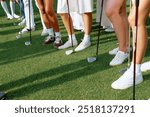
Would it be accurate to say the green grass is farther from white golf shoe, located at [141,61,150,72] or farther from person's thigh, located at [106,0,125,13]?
person's thigh, located at [106,0,125,13]

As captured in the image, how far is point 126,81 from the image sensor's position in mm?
4699

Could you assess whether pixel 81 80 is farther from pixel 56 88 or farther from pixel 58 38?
pixel 58 38

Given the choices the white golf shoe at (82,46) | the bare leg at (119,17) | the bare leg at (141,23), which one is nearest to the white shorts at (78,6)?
the white golf shoe at (82,46)

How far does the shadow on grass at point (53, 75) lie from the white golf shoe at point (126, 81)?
652mm

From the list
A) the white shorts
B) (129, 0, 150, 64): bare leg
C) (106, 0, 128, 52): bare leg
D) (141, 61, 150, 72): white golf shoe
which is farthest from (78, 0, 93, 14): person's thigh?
(129, 0, 150, 64): bare leg

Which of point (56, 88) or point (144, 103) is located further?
point (56, 88)

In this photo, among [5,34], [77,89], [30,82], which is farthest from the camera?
[5,34]

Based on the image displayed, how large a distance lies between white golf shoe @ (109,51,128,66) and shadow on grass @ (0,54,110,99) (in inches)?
4.5

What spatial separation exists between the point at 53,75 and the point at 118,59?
1.04 meters

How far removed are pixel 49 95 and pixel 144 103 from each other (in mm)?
1336

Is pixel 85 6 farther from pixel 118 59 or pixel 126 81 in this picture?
pixel 126 81

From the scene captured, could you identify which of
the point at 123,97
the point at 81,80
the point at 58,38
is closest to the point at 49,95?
the point at 81,80

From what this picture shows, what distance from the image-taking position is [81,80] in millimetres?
5070

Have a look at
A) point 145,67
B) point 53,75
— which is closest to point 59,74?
point 53,75
